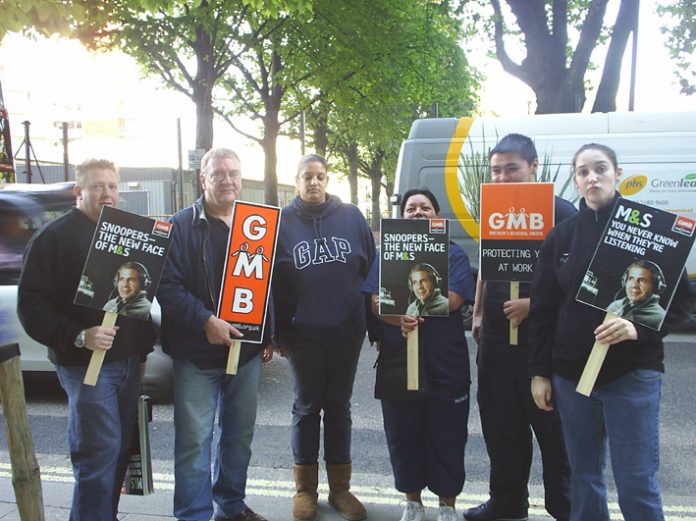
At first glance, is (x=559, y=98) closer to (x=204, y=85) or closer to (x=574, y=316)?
(x=204, y=85)

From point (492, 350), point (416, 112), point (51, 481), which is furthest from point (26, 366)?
point (416, 112)

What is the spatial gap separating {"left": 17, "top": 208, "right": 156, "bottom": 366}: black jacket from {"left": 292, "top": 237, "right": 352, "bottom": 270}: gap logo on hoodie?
0.99 m

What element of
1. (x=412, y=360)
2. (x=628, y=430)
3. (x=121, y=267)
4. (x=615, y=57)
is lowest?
(x=628, y=430)

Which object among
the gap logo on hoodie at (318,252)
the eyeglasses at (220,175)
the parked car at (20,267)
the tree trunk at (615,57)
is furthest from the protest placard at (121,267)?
the tree trunk at (615,57)

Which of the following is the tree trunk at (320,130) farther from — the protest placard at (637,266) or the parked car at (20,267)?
the protest placard at (637,266)

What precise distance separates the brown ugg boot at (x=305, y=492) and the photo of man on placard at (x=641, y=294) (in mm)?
1930

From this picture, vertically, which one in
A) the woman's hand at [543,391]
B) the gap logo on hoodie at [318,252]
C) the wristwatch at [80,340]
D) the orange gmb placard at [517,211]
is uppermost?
the orange gmb placard at [517,211]

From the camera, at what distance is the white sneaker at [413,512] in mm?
3363

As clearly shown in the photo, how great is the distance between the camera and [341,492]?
364cm

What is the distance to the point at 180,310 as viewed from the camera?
313cm

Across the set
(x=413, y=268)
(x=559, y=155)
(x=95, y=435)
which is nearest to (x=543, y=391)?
(x=413, y=268)

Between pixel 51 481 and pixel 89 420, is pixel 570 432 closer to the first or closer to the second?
pixel 89 420

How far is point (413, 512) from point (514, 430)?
66 cm

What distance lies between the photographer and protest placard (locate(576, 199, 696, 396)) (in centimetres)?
247
